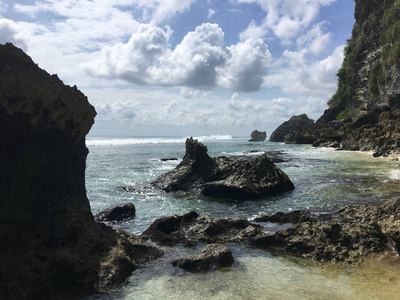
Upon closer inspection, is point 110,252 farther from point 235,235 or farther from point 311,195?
point 311,195

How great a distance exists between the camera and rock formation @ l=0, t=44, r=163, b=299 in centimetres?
686

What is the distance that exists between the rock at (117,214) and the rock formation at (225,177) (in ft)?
20.6

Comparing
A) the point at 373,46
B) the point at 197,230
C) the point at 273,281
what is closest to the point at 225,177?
the point at 197,230

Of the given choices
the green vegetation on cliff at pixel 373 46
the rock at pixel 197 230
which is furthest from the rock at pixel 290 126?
the rock at pixel 197 230

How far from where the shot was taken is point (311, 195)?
712 inches

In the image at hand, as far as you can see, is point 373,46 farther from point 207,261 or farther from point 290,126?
point 207,261

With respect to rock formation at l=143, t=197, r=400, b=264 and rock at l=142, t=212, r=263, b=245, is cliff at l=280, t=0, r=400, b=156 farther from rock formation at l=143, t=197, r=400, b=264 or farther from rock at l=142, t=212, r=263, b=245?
rock at l=142, t=212, r=263, b=245

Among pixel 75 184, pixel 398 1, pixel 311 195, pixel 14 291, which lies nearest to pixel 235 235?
pixel 75 184

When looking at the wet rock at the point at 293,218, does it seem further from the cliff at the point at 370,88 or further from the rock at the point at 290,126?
the rock at the point at 290,126

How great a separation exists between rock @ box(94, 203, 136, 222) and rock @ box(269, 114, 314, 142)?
127 metres

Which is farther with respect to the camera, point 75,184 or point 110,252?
point 75,184

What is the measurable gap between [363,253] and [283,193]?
1071 centimetres

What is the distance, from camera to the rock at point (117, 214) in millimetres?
13979

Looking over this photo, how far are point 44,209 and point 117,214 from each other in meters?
6.39
